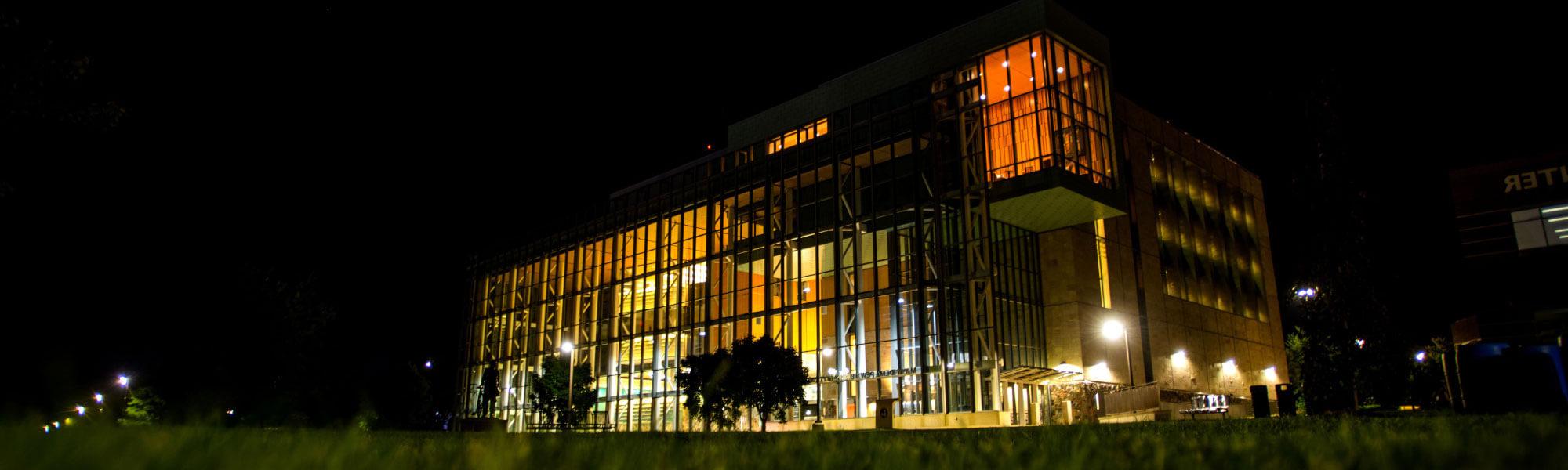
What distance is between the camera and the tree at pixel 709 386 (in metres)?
31.1

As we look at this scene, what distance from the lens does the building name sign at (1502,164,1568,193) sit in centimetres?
3550

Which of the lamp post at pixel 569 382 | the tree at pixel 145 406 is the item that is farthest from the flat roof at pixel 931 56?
the tree at pixel 145 406

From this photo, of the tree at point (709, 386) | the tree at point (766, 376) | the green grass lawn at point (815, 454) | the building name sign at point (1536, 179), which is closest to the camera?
the green grass lawn at point (815, 454)

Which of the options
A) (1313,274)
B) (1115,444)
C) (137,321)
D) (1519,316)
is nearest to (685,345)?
(137,321)

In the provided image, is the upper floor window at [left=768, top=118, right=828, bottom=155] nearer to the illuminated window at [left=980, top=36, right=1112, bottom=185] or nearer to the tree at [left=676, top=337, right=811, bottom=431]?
the illuminated window at [left=980, top=36, right=1112, bottom=185]

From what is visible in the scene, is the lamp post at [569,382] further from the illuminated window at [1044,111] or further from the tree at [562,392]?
the illuminated window at [1044,111]

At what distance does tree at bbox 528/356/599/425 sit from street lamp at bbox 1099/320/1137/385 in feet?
81.9

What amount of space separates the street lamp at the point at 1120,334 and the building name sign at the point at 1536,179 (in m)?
16.3

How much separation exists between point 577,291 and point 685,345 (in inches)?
460

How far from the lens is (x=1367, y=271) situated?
27.2 metres

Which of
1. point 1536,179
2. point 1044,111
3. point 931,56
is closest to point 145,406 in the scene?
point 931,56

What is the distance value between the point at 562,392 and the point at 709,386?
1730 cm

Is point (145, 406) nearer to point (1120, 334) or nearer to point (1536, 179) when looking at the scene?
point (1120, 334)

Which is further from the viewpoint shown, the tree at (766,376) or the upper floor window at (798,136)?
the upper floor window at (798,136)
